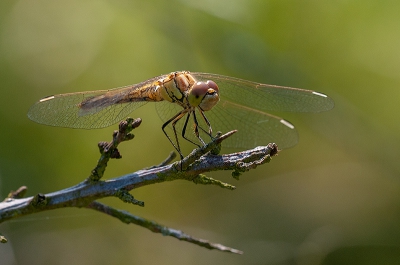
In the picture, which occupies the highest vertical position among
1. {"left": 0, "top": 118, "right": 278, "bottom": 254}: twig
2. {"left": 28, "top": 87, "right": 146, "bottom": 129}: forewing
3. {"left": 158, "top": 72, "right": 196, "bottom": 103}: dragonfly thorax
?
{"left": 158, "top": 72, "right": 196, "bottom": 103}: dragonfly thorax

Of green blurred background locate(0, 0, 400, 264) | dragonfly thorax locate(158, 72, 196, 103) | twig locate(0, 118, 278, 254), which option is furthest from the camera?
green blurred background locate(0, 0, 400, 264)

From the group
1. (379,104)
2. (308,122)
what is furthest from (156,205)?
(379,104)

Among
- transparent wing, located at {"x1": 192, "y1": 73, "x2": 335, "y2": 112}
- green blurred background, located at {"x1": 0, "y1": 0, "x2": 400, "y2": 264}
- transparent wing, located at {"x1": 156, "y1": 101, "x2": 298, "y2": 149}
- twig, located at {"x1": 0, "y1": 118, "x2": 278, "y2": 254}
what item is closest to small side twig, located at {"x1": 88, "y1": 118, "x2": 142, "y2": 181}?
twig, located at {"x1": 0, "y1": 118, "x2": 278, "y2": 254}

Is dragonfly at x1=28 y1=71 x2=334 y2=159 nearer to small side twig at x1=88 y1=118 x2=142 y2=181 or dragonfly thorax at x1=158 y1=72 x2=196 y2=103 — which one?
dragonfly thorax at x1=158 y1=72 x2=196 y2=103

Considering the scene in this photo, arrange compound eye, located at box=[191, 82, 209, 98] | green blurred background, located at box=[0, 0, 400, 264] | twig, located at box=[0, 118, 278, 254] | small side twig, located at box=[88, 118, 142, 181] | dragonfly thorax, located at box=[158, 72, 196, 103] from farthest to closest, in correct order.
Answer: green blurred background, located at box=[0, 0, 400, 264], dragonfly thorax, located at box=[158, 72, 196, 103], compound eye, located at box=[191, 82, 209, 98], small side twig, located at box=[88, 118, 142, 181], twig, located at box=[0, 118, 278, 254]

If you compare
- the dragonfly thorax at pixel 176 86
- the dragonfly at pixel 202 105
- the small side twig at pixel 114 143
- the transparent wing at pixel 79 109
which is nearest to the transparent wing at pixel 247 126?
the dragonfly at pixel 202 105

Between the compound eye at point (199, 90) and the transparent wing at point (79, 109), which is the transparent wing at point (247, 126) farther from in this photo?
the transparent wing at point (79, 109)

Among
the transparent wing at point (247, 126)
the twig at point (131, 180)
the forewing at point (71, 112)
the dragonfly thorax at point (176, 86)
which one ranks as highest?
the dragonfly thorax at point (176, 86)
